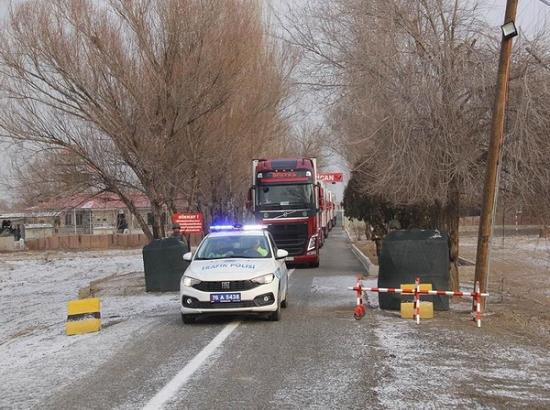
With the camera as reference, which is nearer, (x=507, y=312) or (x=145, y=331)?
(x=145, y=331)

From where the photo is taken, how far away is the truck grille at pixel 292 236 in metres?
24.0

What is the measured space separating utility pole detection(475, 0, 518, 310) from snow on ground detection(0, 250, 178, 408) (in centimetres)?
609

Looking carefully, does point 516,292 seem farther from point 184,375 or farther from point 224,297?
point 184,375

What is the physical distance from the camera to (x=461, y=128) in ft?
42.5

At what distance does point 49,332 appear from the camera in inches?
480

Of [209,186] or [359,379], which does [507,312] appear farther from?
[209,186]

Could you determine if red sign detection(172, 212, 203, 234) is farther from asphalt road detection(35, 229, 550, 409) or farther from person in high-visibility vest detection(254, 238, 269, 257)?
asphalt road detection(35, 229, 550, 409)

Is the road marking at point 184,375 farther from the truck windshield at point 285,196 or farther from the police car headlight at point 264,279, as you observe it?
the truck windshield at point 285,196

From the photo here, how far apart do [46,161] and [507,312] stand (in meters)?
13.5

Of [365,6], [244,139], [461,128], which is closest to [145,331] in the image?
[461,128]

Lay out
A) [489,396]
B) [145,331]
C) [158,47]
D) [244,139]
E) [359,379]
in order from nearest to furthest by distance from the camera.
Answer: [489,396] → [359,379] → [145,331] → [158,47] → [244,139]

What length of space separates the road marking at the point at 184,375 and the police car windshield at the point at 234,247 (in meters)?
2.04

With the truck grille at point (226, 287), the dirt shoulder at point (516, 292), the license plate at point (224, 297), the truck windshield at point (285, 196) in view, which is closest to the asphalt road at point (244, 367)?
the license plate at point (224, 297)

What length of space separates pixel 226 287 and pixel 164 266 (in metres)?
6.90
